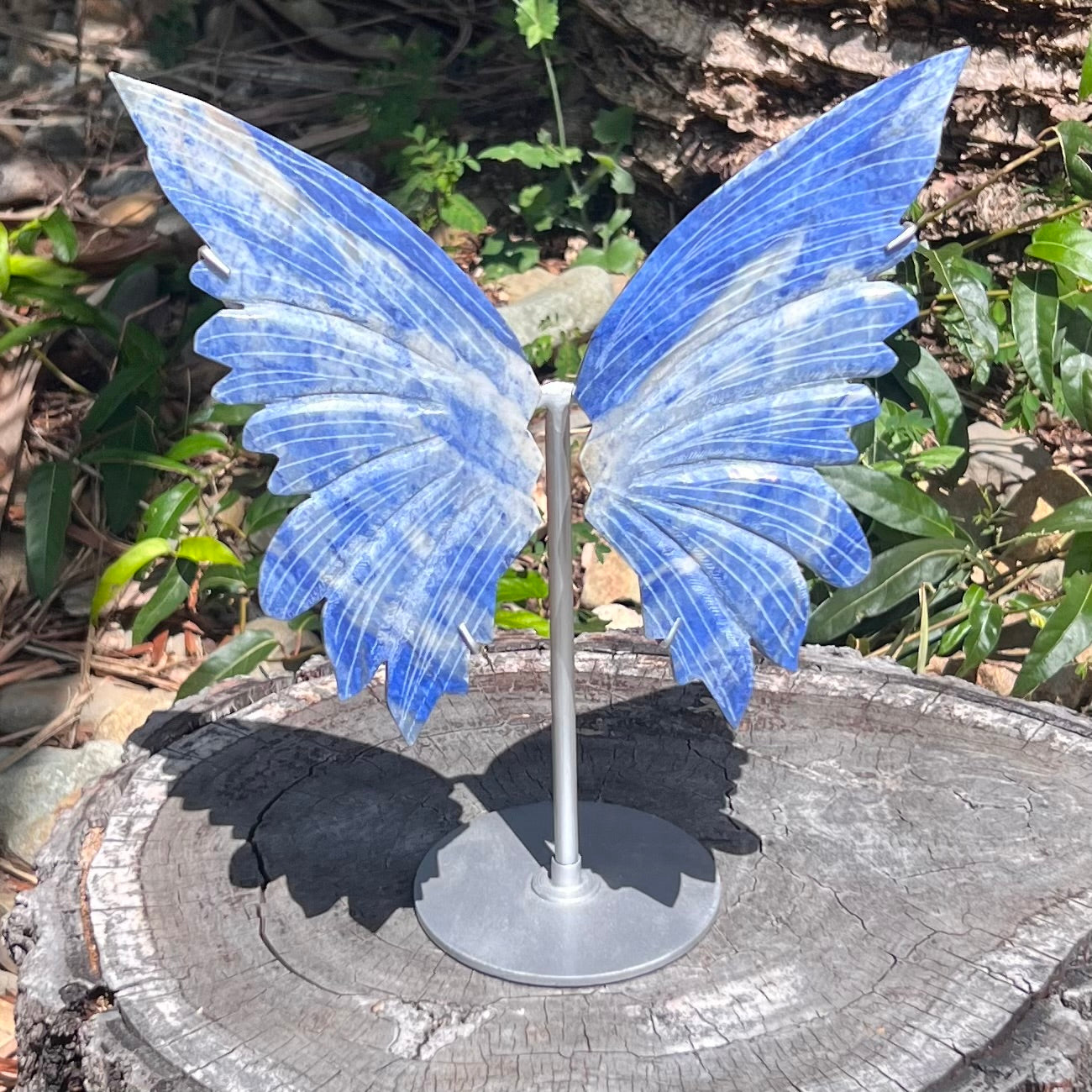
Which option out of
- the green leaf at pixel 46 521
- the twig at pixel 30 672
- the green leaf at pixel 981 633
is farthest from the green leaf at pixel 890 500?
the twig at pixel 30 672

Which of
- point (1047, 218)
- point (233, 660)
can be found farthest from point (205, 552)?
point (1047, 218)

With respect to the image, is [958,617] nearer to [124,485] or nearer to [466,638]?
[466,638]

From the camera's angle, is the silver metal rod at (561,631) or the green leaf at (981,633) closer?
the silver metal rod at (561,631)

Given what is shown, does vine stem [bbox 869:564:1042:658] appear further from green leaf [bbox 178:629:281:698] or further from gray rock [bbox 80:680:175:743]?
gray rock [bbox 80:680:175:743]

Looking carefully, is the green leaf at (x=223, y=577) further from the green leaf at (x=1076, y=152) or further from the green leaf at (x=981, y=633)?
the green leaf at (x=1076, y=152)

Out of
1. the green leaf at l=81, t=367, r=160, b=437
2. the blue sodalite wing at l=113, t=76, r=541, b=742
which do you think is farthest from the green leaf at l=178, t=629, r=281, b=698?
the blue sodalite wing at l=113, t=76, r=541, b=742

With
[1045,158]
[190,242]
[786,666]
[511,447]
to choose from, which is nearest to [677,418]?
[511,447]

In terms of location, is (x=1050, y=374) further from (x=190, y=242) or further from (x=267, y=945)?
(x=190, y=242)
